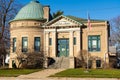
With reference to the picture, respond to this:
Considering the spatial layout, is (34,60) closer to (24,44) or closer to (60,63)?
(60,63)

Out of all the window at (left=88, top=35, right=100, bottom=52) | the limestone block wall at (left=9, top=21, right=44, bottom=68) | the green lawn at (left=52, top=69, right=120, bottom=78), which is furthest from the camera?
the limestone block wall at (left=9, top=21, right=44, bottom=68)

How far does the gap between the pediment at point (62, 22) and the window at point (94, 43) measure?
11.2 ft

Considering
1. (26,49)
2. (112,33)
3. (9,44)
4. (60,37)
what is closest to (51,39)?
(60,37)

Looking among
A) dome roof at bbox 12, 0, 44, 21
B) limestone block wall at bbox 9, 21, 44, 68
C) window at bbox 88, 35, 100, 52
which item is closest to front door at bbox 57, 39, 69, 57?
limestone block wall at bbox 9, 21, 44, 68

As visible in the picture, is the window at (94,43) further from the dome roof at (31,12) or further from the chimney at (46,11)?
the dome roof at (31,12)

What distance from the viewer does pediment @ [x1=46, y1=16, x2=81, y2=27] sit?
49594 millimetres

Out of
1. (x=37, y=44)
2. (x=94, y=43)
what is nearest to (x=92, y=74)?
(x=94, y=43)

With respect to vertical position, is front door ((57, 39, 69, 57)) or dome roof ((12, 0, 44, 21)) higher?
dome roof ((12, 0, 44, 21))

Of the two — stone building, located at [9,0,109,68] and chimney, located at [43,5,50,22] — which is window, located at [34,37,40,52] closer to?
stone building, located at [9,0,109,68]

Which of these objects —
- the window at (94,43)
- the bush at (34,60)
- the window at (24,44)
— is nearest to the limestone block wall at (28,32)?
the window at (24,44)

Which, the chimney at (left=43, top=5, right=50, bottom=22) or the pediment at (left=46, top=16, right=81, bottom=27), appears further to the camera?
the chimney at (left=43, top=5, right=50, bottom=22)

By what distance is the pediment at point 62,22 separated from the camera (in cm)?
4959

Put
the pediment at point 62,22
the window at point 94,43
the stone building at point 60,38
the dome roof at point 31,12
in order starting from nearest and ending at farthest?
the stone building at point 60,38, the window at point 94,43, the pediment at point 62,22, the dome roof at point 31,12

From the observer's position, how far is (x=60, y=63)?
4728cm
